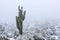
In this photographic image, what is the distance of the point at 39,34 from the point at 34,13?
3.93 ft

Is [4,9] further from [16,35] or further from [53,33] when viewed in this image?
[53,33]

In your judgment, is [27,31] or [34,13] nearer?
[27,31]

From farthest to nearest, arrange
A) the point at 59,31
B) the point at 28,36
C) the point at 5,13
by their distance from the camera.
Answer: the point at 5,13 < the point at 59,31 < the point at 28,36

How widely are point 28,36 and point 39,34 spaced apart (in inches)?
15.1

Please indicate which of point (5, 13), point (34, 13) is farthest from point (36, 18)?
point (5, 13)

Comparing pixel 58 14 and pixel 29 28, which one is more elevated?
pixel 58 14

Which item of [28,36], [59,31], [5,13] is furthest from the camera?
[5,13]

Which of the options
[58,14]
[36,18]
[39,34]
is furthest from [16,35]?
[58,14]

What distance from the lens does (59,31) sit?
622 centimetres

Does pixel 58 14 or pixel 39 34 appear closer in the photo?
pixel 39 34

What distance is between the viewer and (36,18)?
21.7 ft

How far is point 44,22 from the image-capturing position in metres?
6.45

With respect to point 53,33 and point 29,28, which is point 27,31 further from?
point 53,33

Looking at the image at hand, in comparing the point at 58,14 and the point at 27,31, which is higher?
the point at 58,14
